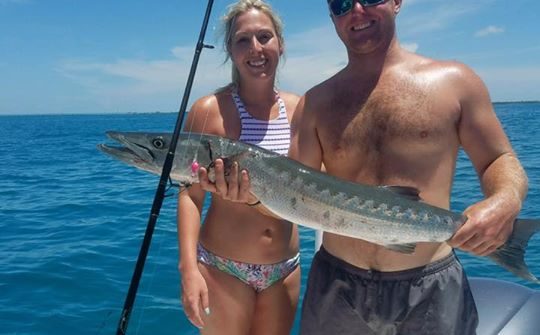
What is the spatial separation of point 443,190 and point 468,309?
2.62 ft

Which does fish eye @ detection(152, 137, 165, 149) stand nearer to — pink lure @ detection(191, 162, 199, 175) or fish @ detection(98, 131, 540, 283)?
fish @ detection(98, 131, 540, 283)

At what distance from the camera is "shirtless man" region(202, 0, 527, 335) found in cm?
293

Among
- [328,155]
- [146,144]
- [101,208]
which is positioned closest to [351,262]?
[328,155]

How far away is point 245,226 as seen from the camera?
381 cm

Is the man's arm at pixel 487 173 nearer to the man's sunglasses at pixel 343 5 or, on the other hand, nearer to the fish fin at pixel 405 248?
the fish fin at pixel 405 248

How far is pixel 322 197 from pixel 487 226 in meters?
1.01

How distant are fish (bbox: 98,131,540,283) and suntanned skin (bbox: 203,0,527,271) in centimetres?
12

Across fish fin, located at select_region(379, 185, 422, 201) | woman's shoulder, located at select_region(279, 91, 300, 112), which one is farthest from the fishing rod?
fish fin, located at select_region(379, 185, 422, 201)

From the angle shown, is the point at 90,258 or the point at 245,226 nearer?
the point at 245,226

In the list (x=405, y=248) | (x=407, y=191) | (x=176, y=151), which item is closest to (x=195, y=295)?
(x=176, y=151)

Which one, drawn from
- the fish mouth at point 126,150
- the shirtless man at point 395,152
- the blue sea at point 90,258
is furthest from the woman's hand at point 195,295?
the blue sea at point 90,258

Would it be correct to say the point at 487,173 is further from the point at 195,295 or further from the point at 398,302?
the point at 195,295

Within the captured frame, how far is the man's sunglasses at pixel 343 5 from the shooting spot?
3009 mm

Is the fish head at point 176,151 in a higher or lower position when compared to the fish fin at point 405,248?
higher
